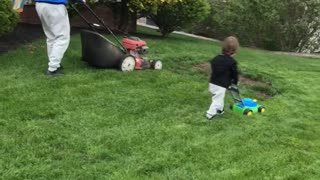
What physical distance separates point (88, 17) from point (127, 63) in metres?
4.84

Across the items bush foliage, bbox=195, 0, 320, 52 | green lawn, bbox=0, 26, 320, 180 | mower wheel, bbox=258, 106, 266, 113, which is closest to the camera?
green lawn, bbox=0, 26, 320, 180

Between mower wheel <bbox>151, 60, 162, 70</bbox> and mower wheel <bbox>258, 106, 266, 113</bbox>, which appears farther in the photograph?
mower wheel <bbox>151, 60, 162, 70</bbox>

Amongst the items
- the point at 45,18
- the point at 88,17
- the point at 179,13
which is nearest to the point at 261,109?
the point at 45,18

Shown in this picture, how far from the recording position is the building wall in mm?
11398

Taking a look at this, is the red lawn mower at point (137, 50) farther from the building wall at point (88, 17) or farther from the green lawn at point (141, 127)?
the building wall at point (88, 17)

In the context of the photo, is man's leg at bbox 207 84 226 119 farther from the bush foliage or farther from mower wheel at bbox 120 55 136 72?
the bush foliage

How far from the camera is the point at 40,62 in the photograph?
25.2ft

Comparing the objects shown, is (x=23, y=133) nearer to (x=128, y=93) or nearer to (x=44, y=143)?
(x=44, y=143)

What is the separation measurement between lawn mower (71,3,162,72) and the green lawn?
0.17 metres

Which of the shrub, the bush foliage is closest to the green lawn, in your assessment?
the shrub

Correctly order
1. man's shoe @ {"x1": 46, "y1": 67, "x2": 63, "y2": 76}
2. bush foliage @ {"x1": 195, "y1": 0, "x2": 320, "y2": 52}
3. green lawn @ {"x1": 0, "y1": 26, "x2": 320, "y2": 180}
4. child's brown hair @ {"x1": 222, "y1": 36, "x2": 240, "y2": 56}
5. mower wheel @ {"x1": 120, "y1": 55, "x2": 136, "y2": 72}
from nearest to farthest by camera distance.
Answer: green lawn @ {"x1": 0, "y1": 26, "x2": 320, "y2": 180}, child's brown hair @ {"x1": 222, "y1": 36, "x2": 240, "y2": 56}, man's shoe @ {"x1": 46, "y1": 67, "x2": 63, "y2": 76}, mower wheel @ {"x1": 120, "y1": 55, "x2": 136, "y2": 72}, bush foliage @ {"x1": 195, "y1": 0, "x2": 320, "y2": 52}

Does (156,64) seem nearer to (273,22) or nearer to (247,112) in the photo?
(247,112)

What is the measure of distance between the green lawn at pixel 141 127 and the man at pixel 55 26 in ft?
0.91

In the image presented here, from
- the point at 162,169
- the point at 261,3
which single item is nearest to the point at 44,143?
the point at 162,169
